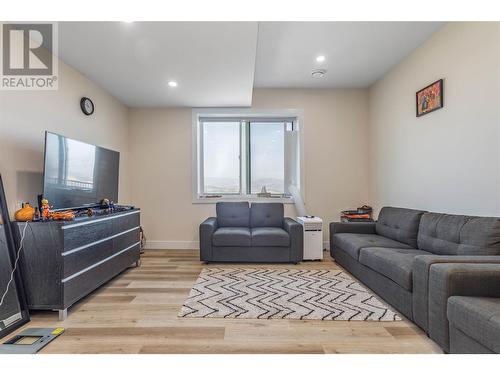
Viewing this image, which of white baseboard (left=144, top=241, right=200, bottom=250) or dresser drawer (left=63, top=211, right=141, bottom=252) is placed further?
Answer: white baseboard (left=144, top=241, right=200, bottom=250)

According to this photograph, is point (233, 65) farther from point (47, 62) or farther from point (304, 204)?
point (304, 204)

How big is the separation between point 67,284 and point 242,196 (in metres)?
3.13

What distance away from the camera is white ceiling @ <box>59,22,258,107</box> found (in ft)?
8.12

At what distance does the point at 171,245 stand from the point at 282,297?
110 inches

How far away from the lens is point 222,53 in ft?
9.58

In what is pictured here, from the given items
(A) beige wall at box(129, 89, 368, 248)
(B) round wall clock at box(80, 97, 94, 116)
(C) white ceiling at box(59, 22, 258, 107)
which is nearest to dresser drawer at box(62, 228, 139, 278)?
(A) beige wall at box(129, 89, 368, 248)

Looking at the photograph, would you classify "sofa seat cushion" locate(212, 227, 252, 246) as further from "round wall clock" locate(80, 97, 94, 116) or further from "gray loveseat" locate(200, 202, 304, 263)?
"round wall clock" locate(80, 97, 94, 116)

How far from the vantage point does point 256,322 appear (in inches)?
87.7

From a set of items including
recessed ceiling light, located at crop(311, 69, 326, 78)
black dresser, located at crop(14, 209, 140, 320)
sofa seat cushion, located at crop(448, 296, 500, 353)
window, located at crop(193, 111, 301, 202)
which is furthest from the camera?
A: window, located at crop(193, 111, 301, 202)

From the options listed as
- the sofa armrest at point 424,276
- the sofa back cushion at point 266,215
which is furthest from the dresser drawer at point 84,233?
the sofa armrest at point 424,276

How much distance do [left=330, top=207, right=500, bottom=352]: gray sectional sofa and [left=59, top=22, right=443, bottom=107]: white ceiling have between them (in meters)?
2.07

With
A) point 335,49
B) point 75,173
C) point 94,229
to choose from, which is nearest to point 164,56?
point 75,173
